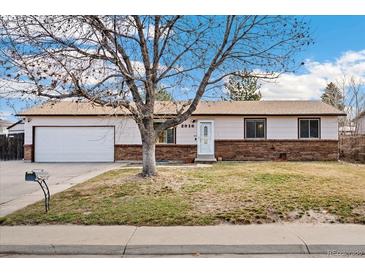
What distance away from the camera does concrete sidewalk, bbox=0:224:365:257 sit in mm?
4898

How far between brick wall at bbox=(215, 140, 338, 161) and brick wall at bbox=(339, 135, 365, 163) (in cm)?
140

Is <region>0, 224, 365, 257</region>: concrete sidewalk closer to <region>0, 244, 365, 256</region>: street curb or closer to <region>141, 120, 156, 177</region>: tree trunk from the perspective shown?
<region>0, 244, 365, 256</region>: street curb

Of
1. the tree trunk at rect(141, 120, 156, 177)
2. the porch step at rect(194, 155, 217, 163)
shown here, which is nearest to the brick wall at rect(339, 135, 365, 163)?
the porch step at rect(194, 155, 217, 163)

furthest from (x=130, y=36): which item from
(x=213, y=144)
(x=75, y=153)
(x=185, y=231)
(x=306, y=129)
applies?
(x=306, y=129)

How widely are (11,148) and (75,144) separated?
6.44 m

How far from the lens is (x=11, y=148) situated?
22672 mm

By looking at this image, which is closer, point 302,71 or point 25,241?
point 25,241

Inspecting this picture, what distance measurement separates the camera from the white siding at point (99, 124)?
1930 centimetres

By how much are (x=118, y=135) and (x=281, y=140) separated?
9839 mm

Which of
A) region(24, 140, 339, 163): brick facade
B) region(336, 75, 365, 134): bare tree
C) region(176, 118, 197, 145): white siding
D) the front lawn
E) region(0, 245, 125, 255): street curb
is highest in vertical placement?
region(336, 75, 365, 134): bare tree

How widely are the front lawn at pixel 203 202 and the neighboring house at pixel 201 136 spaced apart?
336 inches

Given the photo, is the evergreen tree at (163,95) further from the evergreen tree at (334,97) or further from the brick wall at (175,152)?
the evergreen tree at (334,97)

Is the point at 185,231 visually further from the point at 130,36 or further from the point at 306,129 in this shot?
the point at 306,129

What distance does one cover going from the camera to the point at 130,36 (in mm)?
9164
